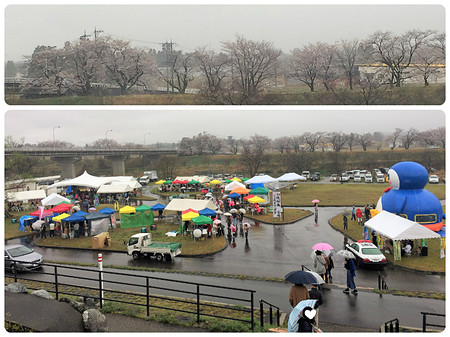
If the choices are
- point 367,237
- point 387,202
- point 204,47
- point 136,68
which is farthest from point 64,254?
point 387,202

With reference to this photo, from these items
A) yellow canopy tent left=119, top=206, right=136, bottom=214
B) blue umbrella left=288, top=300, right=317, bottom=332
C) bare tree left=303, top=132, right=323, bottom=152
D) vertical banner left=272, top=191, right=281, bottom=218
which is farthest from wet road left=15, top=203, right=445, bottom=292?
bare tree left=303, top=132, right=323, bottom=152

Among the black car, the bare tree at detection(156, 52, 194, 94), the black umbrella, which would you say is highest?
the bare tree at detection(156, 52, 194, 94)

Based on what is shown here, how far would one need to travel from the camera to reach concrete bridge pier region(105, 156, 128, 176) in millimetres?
16125

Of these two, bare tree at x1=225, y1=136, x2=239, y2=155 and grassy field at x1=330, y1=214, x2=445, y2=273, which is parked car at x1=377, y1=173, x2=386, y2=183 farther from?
grassy field at x1=330, y1=214, x2=445, y2=273

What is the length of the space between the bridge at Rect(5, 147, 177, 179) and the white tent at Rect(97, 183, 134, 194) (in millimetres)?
856

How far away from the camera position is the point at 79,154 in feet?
41.3

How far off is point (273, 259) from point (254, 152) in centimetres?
1840

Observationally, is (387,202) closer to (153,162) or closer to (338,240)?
(338,240)

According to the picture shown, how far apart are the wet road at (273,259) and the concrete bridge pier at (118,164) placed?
642cm

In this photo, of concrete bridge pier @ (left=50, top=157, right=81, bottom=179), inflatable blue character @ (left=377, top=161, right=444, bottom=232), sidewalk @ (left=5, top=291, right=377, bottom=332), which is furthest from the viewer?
concrete bridge pier @ (left=50, top=157, right=81, bottom=179)

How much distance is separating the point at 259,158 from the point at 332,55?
17783mm

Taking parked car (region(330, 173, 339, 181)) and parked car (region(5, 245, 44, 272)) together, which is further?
parked car (region(330, 173, 339, 181))

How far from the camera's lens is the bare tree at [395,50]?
19.2 ft

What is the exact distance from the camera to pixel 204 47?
6051 millimetres
